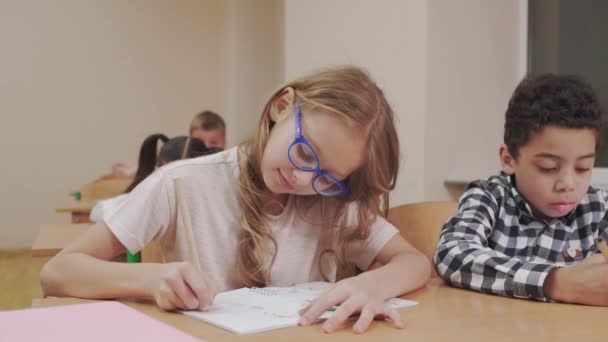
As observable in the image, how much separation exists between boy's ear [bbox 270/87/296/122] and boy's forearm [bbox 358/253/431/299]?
0.32 meters

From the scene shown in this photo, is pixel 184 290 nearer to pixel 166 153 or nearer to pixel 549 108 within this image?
pixel 549 108

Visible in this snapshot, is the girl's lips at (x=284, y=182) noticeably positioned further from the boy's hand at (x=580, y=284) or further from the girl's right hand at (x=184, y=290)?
the boy's hand at (x=580, y=284)

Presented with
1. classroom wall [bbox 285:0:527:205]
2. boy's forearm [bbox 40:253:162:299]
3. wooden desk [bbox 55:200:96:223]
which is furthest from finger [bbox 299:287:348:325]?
wooden desk [bbox 55:200:96:223]

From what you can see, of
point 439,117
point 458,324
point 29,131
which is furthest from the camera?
point 29,131

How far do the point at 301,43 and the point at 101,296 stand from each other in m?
2.31

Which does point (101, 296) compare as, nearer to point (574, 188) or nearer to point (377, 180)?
point (377, 180)

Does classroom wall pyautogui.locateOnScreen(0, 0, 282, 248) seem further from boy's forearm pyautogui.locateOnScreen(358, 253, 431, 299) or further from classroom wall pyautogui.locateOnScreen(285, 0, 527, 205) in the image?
boy's forearm pyautogui.locateOnScreen(358, 253, 431, 299)

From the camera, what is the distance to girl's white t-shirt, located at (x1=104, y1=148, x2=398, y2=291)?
111 centimetres

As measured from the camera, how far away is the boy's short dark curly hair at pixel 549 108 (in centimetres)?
122

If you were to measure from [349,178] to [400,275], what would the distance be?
20cm

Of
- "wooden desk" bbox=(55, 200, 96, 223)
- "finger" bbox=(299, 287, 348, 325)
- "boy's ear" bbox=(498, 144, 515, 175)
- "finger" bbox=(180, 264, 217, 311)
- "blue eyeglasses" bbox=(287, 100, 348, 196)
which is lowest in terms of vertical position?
"wooden desk" bbox=(55, 200, 96, 223)

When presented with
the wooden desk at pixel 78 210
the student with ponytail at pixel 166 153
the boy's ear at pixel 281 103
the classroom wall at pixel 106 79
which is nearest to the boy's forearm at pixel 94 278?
the boy's ear at pixel 281 103

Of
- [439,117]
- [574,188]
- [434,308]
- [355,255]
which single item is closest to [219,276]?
[355,255]

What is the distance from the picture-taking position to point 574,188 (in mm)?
1193
